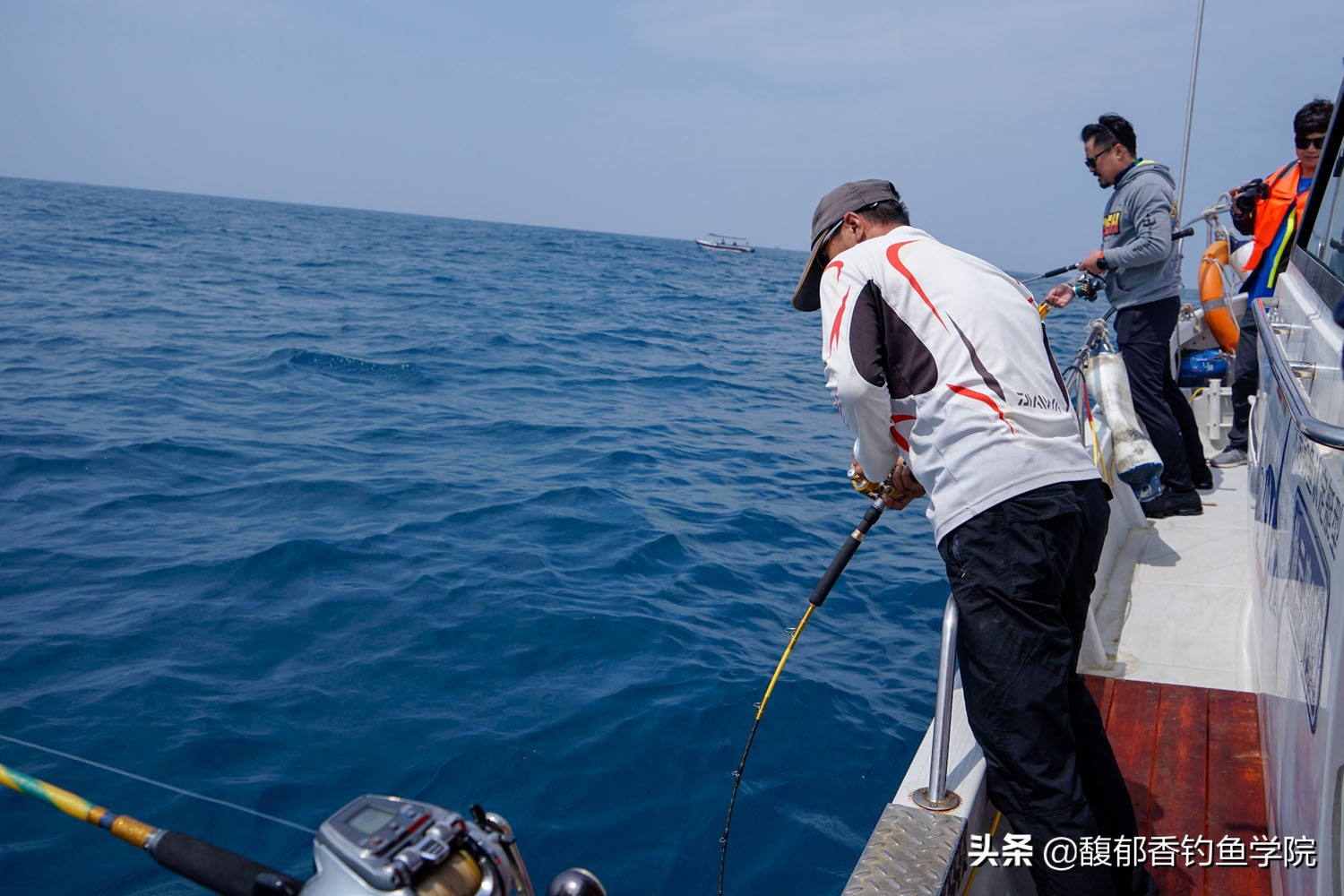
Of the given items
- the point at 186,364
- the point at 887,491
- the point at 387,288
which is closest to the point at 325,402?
the point at 186,364

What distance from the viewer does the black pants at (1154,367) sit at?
14.7 feet

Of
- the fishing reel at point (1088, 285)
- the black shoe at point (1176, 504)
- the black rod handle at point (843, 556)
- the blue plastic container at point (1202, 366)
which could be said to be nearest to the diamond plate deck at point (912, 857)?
the black rod handle at point (843, 556)

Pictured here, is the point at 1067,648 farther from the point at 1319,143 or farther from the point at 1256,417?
the point at 1319,143

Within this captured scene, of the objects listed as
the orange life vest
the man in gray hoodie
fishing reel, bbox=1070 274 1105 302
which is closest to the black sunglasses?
the man in gray hoodie

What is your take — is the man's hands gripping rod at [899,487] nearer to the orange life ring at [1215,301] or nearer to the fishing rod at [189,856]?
the fishing rod at [189,856]

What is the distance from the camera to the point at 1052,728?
6.40 ft

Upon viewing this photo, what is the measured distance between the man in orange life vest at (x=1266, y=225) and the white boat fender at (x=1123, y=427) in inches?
→ 21.7

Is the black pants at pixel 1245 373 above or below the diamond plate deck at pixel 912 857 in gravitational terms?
above

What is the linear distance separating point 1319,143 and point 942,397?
11.9 ft

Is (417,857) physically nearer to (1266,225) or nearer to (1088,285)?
(1088,285)

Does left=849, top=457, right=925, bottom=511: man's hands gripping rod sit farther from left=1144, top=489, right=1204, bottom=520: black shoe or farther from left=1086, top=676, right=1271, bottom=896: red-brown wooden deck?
left=1144, top=489, right=1204, bottom=520: black shoe

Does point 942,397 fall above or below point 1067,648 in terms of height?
above

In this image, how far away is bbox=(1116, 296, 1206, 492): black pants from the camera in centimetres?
448

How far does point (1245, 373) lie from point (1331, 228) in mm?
3277
